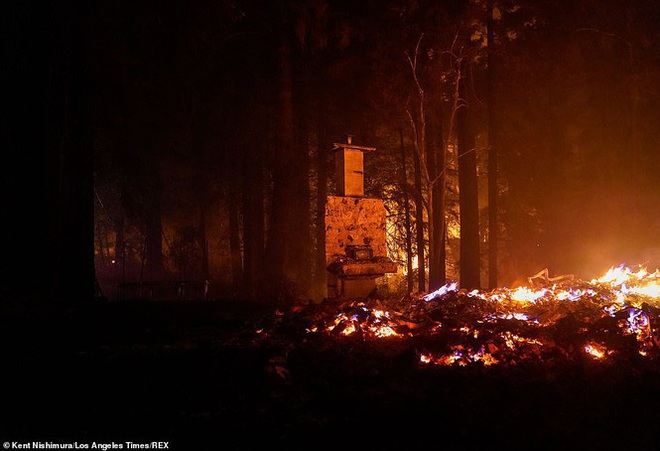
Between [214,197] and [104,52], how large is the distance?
286 inches

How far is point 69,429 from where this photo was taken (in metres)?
4.42

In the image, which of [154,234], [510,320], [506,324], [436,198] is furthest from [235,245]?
[506,324]

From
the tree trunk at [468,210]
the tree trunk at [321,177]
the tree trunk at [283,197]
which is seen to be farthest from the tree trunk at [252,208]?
the tree trunk at [468,210]

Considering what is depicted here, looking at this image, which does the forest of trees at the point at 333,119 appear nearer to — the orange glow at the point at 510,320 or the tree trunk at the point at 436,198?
the tree trunk at the point at 436,198

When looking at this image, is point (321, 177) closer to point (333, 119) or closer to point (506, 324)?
point (333, 119)

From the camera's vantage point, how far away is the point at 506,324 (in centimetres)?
774

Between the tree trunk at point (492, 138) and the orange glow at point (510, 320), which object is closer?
the orange glow at point (510, 320)

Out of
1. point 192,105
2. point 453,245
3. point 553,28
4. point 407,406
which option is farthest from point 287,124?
point 453,245

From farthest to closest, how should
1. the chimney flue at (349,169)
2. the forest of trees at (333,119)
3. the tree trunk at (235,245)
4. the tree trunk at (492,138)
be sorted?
the tree trunk at (235,245)
the tree trunk at (492,138)
the chimney flue at (349,169)
the forest of trees at (333,119)

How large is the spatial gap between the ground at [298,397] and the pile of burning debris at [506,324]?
294 millimetres

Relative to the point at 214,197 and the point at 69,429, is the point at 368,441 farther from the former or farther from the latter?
the point at 214,197

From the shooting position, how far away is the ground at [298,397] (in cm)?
452

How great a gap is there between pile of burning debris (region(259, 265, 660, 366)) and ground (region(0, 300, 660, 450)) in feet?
0.97

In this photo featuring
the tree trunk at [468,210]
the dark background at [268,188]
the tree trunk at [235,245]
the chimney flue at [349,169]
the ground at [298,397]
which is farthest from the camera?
the tree trunk at [235,245]
